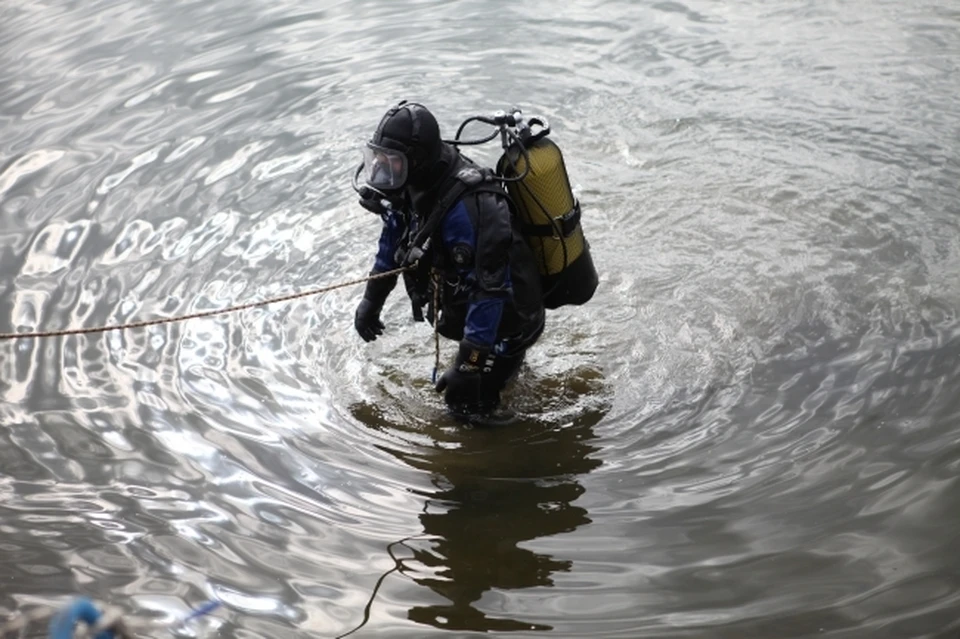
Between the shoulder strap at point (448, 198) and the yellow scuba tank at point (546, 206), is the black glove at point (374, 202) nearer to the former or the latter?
the shoulder strap at point (448, 198)

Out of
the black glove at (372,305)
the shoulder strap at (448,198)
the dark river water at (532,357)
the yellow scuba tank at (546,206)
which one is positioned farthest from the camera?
the black glove at (372,305)

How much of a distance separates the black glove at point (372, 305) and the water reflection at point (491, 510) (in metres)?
0.52

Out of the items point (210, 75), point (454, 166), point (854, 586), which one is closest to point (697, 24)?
point (210, 75)

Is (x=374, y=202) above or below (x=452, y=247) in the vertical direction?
above

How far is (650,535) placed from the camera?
4480mm

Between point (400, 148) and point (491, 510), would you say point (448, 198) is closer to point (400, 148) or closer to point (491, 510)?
point (400, 148)

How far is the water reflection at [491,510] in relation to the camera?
4277 mm

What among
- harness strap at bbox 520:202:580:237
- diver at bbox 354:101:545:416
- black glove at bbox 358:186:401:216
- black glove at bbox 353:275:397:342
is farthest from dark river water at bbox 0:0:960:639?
black glove at bbox 358:186:401:216

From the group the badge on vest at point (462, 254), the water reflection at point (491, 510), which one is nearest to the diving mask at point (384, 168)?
the badge on vest at point (462, 254)

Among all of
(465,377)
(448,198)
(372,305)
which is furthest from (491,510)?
(448,198)

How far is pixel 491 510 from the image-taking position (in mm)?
4734

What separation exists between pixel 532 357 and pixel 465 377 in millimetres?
1136

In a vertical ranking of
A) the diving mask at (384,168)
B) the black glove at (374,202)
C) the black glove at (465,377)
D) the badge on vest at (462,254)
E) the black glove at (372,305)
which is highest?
the diving mask at (384,168)

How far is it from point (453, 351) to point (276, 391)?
3.29 ft
